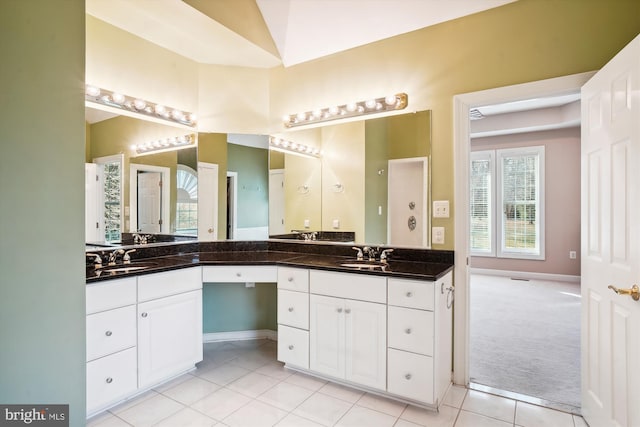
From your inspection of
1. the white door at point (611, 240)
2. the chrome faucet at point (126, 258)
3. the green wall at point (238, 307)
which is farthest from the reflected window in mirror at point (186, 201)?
the white door at point (611, 240)

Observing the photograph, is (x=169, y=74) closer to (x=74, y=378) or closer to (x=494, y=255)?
(x=74, y=378)

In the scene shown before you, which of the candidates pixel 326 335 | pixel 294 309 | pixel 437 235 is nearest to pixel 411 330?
pixel 326 335

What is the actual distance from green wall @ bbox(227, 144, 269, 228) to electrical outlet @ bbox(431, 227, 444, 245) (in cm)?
155

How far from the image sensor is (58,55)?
112 cm

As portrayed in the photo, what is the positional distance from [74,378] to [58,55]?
110cm

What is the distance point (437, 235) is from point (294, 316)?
3.99ft

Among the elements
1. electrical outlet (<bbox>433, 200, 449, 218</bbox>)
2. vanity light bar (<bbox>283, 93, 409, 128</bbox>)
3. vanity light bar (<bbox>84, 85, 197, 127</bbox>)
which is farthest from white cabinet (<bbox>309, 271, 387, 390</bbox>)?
vanity light bar (<bbox>84, 85, 197, 127</bbox>)

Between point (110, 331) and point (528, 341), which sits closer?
point (110, 331)

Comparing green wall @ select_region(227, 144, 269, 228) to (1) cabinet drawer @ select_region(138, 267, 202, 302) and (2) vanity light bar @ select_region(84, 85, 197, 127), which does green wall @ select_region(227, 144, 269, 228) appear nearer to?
(2) vanity light bar @ select_region(84, 85, 197, 127)

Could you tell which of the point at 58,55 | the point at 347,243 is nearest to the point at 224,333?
the point at 347,243

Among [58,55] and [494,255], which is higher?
[58,55]

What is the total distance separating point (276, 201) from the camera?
326 cm

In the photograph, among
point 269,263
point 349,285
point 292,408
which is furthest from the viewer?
point 269,263

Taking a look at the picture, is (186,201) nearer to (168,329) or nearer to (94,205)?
(94,205)
